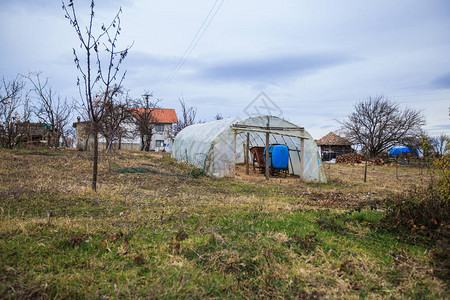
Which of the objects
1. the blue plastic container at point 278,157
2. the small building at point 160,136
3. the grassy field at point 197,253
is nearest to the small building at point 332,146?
the blue plastic container at point 278,157

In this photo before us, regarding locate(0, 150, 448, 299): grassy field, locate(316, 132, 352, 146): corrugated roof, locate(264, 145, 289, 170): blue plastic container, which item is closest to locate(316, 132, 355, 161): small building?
locate(316, 132, 352, 146): corrugated roof

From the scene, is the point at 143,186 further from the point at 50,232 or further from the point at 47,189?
the point at 50,232

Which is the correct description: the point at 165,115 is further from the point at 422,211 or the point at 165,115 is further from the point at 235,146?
the point at 422,211

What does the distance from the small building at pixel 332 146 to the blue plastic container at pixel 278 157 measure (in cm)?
2383

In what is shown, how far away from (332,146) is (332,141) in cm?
75

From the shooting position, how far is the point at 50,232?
424 cm

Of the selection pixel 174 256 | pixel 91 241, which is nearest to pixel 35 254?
pixel 91 241

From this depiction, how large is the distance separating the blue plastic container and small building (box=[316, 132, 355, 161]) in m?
23.8

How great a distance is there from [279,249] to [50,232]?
11.2 ft

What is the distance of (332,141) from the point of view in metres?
39.5

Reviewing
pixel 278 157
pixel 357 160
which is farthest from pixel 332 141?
pixel 278 157

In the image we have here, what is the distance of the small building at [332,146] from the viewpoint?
3794cm

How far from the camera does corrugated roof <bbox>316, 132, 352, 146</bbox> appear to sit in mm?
38281

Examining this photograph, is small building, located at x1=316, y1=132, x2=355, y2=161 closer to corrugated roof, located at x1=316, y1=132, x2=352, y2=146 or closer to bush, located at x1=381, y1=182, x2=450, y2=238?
corrugated roof, located at x1=316, y1=132, x2=352, y2=146
